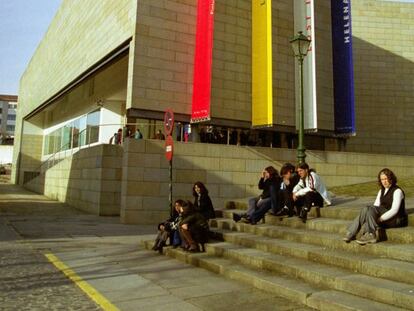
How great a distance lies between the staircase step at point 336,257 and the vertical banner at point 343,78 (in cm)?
1201

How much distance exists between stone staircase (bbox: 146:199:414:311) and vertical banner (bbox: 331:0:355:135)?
433 inches

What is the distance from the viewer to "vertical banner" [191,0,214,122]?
52.5 ft

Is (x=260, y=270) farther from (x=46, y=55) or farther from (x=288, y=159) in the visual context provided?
(x=46, y=55)

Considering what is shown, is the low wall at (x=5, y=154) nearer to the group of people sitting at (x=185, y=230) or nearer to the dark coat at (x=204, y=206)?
the dark coat at (x=204, y=206)

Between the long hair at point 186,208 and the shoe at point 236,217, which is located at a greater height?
the long hair at point 186,208

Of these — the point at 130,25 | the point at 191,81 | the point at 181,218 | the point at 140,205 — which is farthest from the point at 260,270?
the point at 130,25

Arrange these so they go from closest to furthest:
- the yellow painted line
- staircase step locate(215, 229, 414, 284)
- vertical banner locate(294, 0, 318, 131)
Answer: the yellow painted line → staircase step locate(215, 229, 414, 284) → vertical banner locate(294, 0, 318, 131)

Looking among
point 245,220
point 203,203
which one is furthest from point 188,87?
point 245,220

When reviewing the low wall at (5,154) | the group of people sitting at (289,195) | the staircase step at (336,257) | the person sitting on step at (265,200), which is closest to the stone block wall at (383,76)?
the group of people sitting at (289,195)

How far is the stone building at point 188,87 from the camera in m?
15.2

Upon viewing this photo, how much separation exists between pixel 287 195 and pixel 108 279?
4.34 metres

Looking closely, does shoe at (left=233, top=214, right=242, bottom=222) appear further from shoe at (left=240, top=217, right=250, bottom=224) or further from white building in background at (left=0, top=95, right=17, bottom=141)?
white building in background at (left=0, top=95, right=17, bottom=141)

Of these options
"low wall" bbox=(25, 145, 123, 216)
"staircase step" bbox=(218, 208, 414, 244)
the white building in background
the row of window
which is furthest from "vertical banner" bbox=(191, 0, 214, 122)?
the white building in background

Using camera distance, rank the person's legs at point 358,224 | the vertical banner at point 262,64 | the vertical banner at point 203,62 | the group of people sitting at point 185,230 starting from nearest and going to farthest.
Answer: the person's legs at point 358,224 → the group of people sitting at point 185,230 → the vertical banner at point 203,62 → the vertical banner at point 262,64
